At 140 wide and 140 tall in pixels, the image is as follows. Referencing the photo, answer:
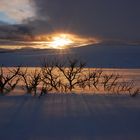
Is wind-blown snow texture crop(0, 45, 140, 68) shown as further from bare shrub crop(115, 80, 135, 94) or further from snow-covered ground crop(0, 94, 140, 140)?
snow-covered ground crop(0, 94, 140, 140)

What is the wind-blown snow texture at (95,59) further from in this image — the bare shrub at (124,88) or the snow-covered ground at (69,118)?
the snow-covered ground at (69,118)

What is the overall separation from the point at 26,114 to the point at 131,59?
3234 cm

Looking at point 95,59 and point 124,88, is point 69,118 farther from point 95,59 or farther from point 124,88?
point 95,59

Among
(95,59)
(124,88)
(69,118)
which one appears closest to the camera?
(69,118)

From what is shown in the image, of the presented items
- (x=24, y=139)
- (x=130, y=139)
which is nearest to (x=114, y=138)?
(x=130, y=139)

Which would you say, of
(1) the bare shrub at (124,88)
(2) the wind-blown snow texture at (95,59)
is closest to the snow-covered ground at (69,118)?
(1) the bare shrub at (124,88)

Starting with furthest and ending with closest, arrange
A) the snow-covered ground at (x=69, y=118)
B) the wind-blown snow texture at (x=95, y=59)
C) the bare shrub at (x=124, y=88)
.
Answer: the wind-blown snow texture at (x=95, y=59), the bare shrub at (x=124, y=88), the snow-covered ground at (x=69, y=118)

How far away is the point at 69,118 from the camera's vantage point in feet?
16.4

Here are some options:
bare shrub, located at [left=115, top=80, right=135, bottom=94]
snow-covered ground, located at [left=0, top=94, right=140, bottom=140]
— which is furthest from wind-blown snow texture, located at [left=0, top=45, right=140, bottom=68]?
snow-covered ground, located at [left=0, top=94, right=140, bottom=140]

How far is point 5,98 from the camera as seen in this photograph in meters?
6.33

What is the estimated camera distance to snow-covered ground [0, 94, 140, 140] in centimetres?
426

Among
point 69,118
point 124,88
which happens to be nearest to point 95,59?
point 124,88

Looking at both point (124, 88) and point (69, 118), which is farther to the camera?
point (124, 88)

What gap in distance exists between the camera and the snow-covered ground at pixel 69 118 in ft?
14.0
